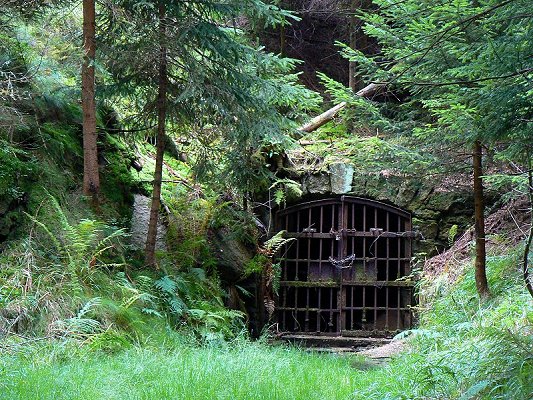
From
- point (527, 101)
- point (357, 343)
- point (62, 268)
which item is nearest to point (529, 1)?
point (527, 101)

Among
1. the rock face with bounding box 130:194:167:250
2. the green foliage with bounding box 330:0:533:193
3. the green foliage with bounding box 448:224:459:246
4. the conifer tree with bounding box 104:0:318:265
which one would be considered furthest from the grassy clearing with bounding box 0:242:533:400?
the green foliage with bounding box 448:224:459:246

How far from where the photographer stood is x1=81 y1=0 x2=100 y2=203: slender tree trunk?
668cm

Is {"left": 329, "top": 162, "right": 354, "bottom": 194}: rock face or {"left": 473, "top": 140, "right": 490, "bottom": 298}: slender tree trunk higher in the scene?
{"left": 329, "top": 162, "right": 354, "bottom": 194}: rock face

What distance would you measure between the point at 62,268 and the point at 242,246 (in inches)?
164

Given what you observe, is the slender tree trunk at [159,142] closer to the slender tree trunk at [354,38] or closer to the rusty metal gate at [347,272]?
the rusty metal gate at [347,272]

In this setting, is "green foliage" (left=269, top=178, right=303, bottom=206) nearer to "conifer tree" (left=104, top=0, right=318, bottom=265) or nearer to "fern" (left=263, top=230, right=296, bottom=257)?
"fern" (left=263, top=230, right=296, bottom=257)

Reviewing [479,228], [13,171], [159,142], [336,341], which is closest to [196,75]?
[159,142]

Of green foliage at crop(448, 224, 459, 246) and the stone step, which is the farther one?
the stone step

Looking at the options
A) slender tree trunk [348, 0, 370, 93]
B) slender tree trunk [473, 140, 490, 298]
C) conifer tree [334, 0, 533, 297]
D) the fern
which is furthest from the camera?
slender tree trunk [348, 0, 370, 93]

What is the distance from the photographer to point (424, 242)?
1030 centimetres

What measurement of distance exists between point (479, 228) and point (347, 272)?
15.4 feet

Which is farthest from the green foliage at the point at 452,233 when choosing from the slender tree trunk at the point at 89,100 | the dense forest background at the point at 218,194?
the slender tree trunk at the point at 89,100

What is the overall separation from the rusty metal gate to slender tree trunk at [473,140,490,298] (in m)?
4.04

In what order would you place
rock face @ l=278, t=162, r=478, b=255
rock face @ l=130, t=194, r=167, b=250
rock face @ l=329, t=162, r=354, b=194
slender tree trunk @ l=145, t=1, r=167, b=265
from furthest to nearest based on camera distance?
rock face @ l=329, t=162, r=354, b=194 → rock face @ l=278, t=162, r=478, b=255 → rock face @ l=130, t=194, r=167, b=250 → slender tree trunk @ l=145, t=1, r=167, b=265
